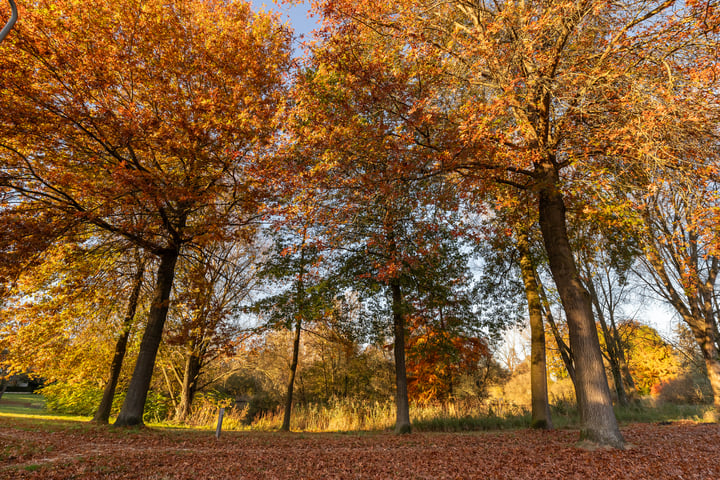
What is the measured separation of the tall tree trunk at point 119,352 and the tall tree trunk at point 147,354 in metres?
2.00

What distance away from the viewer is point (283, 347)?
70.8ft

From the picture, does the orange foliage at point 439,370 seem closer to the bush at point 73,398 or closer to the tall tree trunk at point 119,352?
the tall tree trunk at point 119,352

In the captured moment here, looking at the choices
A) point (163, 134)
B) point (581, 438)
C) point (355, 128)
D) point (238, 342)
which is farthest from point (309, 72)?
point (581, 438)

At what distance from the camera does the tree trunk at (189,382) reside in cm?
1612

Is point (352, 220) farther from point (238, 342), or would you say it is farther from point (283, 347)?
point (283, 347)

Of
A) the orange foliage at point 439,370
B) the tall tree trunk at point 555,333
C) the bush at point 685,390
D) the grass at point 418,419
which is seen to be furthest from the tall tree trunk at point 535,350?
the bush at point 685,390

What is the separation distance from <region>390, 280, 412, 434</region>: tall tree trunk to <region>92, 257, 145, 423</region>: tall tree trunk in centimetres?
925

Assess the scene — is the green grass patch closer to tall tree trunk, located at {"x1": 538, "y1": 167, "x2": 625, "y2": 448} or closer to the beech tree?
the beech tree

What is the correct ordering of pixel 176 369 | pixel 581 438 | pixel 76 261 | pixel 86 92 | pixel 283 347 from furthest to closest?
pixel 283 347 → pixel 176 369 → pixel 76 261 → pixel 86 92 → pixel 581 438

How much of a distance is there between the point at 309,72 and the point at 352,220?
4.46m

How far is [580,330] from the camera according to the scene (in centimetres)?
720

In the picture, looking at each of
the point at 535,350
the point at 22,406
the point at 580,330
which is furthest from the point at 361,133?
the point at 22,406

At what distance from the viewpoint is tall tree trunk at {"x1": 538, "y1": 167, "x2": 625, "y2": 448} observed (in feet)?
21.1

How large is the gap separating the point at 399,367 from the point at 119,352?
1007 centimetres
